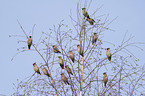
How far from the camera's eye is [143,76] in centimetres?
757

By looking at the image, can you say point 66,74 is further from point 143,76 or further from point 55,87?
point 143,76

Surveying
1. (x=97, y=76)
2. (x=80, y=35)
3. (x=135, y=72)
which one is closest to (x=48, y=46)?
(x=80, y=35)

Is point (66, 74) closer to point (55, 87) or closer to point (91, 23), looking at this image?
point (55, 87)

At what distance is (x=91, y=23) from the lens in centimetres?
760

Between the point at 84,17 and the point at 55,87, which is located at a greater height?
the point at 84,17

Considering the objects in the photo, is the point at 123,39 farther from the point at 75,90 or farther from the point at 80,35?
the point at 75,90

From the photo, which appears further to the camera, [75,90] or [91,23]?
[91,23]

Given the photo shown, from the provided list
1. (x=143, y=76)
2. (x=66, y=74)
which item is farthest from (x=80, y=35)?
(x=143, y=76)

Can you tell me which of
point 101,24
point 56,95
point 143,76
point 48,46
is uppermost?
point 101,24

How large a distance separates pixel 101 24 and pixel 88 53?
66 centimetres

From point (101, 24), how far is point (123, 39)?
0.52 metres

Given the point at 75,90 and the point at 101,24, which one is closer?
the point at 75,90

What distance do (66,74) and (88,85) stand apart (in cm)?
47

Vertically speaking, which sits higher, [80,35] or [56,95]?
[80,35]
